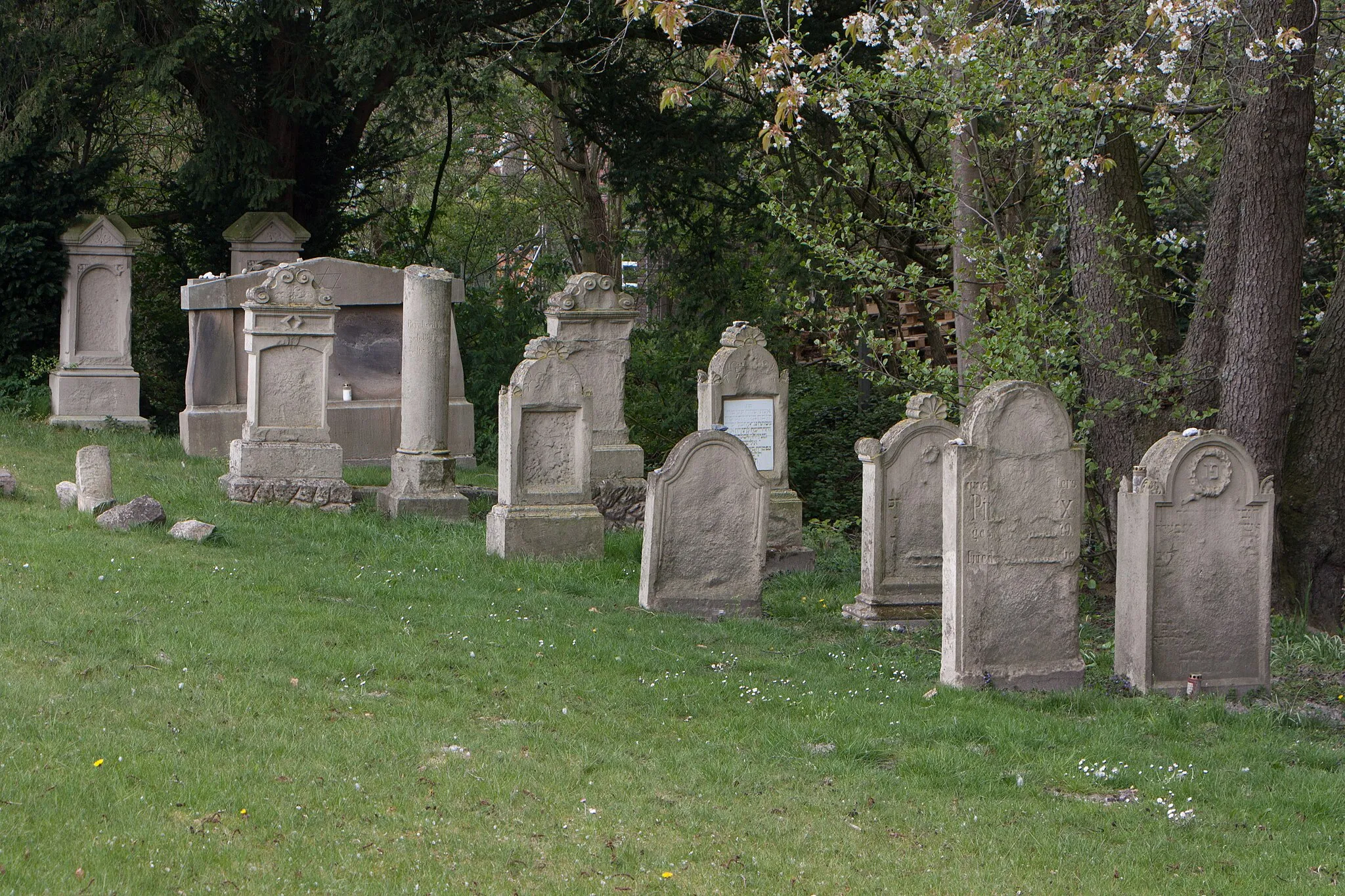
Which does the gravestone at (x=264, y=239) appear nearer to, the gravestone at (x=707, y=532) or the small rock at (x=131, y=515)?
the small rock at (x=131, y=515)

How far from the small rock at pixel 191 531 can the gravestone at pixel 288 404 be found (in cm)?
237

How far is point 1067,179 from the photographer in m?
10.1

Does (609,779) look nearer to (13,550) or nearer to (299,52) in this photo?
(13,550)

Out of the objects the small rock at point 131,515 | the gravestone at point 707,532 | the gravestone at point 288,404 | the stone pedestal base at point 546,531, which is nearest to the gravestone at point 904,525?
the gravestone at point 707,532

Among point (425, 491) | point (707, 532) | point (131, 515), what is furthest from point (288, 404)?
point (707, 532)

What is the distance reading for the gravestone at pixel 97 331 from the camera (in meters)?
17.8

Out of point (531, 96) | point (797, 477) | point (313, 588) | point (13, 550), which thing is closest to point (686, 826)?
point (313, 588)

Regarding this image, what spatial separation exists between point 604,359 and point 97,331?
822cm

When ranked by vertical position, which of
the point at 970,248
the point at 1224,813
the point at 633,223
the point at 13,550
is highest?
the point at 633,223

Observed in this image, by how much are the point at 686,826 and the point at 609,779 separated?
23.2 inches

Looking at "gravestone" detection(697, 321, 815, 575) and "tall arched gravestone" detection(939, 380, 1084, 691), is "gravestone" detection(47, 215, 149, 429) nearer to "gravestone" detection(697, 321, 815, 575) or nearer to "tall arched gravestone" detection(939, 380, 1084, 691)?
"gravestone" detection(697, 321, 815, 575)

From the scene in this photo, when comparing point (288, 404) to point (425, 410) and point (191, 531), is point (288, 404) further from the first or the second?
point (191, 531)

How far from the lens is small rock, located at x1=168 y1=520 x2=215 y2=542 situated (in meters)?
10.3

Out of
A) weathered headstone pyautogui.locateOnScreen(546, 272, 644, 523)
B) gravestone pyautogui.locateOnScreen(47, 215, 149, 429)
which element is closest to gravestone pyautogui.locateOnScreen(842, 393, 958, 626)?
weathered headstone pyautogui.locateOnScreen(546, 272, 644, 523)
